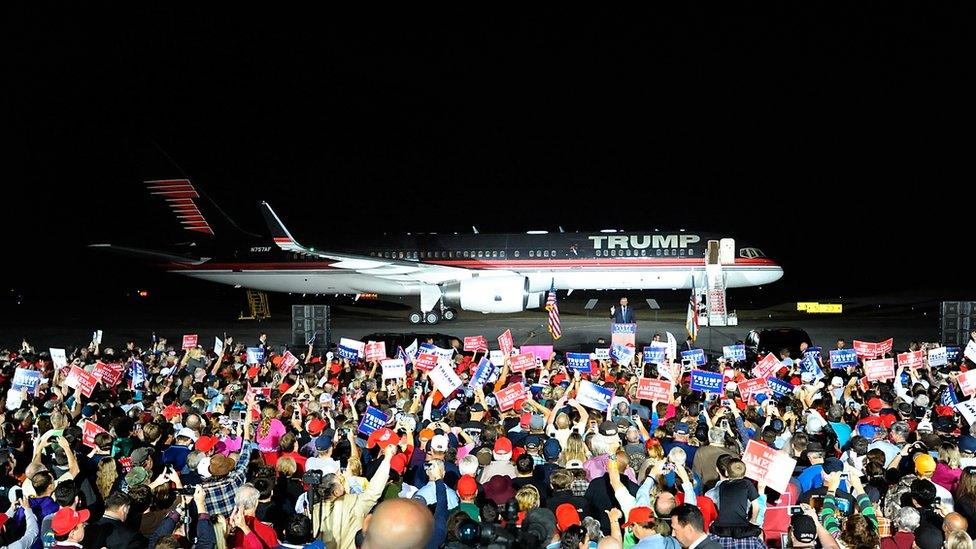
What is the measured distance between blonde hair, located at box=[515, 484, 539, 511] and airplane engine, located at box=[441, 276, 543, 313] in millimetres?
23086

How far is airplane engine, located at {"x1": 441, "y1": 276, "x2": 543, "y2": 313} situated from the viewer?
29219 millimetres

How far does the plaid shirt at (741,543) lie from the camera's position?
5469mm

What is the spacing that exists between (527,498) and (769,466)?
82.9 inches

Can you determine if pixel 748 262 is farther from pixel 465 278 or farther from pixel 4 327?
pixel 4 327

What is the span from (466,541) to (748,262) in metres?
28.0

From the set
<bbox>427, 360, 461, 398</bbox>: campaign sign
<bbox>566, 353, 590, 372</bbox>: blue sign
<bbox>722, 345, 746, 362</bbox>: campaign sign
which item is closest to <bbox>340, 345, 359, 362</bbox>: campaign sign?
<bbox>566, 353, 590, 372</bbox>: blue sign

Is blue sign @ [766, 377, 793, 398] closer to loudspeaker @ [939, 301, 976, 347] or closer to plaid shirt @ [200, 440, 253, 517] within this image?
plaid shirt @ [200, 440, 253, 517]

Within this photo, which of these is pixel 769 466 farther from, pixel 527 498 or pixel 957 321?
pixel 957 321

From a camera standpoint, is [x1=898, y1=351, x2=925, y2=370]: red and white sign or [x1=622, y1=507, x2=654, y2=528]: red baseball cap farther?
[x1=898, y1=351, x2=925, y2=370]: red and white sign

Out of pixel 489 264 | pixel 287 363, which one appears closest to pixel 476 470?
pixel 287 363

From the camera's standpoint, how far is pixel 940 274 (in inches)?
2525

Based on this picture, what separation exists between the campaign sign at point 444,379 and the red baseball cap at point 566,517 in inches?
213

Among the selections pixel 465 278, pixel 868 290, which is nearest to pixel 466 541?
pixel 465 278

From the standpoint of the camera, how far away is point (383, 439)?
824 centimetres
